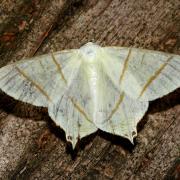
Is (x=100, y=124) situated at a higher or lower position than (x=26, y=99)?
lower

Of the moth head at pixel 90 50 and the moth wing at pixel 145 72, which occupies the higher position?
the moth head at pixel 90 50

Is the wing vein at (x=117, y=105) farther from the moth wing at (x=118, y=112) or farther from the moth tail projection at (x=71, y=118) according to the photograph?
the moth tail projection at (x=71, y=118)

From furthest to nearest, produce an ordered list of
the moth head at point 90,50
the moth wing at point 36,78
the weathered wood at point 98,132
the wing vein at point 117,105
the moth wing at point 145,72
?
the moth head at point 90,50 → the weathered wood at point 98,132 → the wing vein at point 117,105 → the moth wing at point 36,78 → the moth wing at point 145,72

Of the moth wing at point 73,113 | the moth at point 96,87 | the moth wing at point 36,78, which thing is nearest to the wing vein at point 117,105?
the moth at point 96,87

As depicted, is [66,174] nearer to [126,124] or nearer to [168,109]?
[126,124]

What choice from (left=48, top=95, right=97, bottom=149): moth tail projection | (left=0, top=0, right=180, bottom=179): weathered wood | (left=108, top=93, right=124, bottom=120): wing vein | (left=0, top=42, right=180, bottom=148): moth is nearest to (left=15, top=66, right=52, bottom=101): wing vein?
(left=0, top=42, right=180, bottom=148): moth

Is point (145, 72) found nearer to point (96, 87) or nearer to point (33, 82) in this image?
point (96, 87)

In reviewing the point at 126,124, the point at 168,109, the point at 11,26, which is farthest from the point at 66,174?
the point at 11,26
